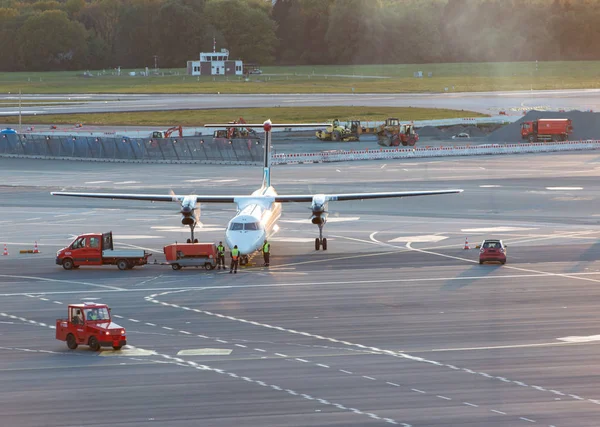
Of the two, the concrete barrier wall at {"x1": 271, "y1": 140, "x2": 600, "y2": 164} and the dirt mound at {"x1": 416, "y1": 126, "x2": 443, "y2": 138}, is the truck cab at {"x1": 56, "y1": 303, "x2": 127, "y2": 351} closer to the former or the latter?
the concrete barrier wall at {"x1": 271, "y1": 140, "x2": 600, "y2": 164}

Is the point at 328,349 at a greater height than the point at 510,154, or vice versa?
the point at 510,154

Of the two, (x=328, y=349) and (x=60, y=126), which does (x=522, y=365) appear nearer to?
(x=328, y=349)

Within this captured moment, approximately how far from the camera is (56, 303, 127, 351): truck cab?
32.7m

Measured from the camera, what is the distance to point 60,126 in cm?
12581

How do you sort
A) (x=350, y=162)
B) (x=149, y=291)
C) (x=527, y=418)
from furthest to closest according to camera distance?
(x=350, y=162) < (x=149, y=291) < (x=527, y=418)

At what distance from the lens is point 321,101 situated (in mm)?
164500

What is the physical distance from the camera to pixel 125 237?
188 feet

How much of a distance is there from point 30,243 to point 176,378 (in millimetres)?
29443

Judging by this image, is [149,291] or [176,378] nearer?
[176,378]

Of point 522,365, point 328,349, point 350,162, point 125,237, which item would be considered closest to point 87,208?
point 125,237

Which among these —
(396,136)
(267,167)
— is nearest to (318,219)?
(267,167)

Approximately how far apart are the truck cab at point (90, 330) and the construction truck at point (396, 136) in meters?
75.7

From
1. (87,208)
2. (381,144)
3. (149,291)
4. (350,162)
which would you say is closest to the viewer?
(149,291)

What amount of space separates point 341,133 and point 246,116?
87.0 feet
